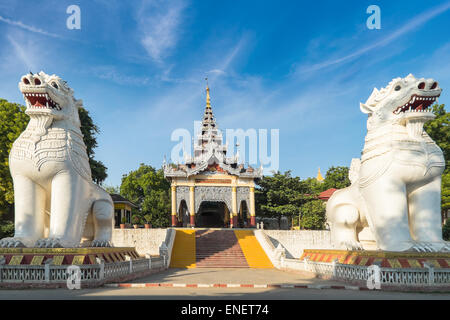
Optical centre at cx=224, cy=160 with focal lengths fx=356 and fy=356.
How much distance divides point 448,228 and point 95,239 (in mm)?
15786

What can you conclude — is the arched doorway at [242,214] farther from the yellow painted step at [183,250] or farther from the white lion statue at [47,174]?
the white lion statue at [47,174]

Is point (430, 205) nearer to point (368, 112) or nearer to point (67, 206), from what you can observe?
point (368, 112)

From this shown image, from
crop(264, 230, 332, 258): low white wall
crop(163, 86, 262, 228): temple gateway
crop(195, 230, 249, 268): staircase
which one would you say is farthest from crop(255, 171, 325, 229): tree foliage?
crop(195, 230, 249, 268): staircase

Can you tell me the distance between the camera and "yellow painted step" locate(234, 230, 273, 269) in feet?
50.2

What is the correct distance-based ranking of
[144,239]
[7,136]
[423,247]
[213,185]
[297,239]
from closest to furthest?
[423,247]
[144,239]
[7,136]
[297,239]
[213,185]

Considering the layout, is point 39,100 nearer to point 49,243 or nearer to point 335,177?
point 49,243

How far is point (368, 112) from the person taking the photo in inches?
353

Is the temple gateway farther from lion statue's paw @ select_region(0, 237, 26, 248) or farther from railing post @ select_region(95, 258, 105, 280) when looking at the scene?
lion statue's paw @ select_region(0, 237, 26, 248)

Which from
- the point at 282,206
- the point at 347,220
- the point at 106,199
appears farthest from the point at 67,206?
the point at 282,206

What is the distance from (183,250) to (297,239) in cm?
671

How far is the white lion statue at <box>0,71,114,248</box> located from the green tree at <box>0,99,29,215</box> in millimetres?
11891

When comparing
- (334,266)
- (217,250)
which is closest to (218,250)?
(217,250)

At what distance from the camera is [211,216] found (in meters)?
32.8

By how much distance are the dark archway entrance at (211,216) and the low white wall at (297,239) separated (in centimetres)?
1146
